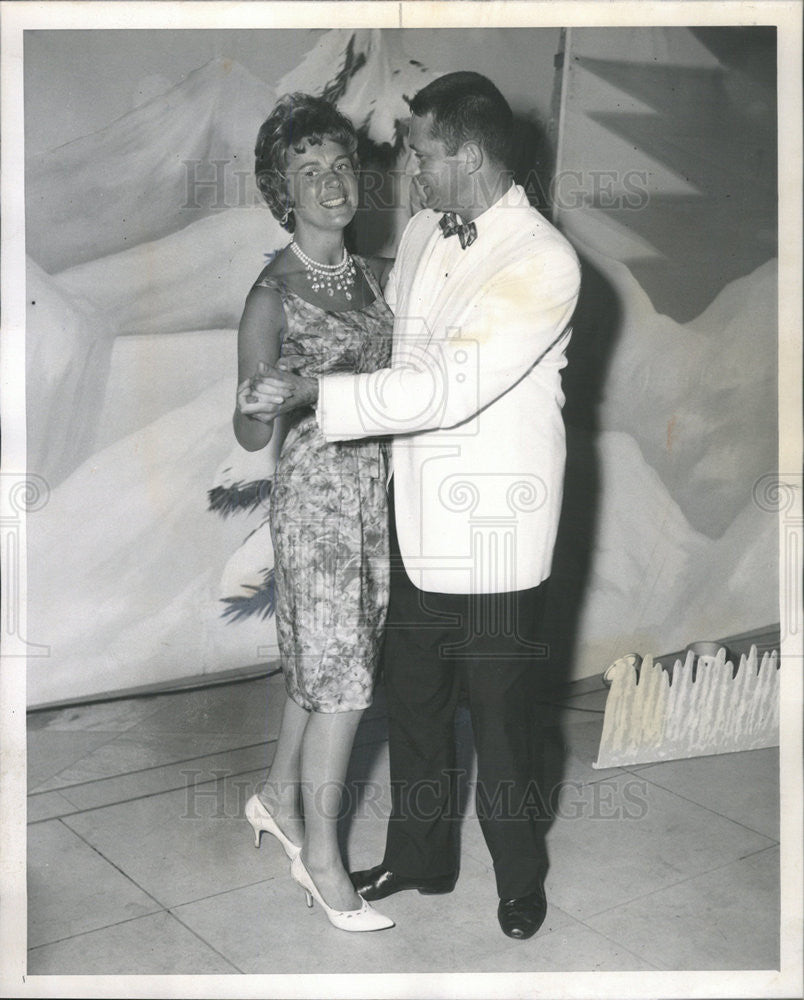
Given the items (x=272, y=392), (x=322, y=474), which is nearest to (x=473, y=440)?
(x=322, y=474)

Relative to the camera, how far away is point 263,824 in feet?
9.55

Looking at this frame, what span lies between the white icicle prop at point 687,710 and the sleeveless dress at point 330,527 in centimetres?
113

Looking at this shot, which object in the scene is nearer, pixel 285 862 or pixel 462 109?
pixel 462 109

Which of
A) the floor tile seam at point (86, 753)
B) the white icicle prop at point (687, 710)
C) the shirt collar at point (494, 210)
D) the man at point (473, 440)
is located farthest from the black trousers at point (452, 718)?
the floor tile seam at point (86, 753)

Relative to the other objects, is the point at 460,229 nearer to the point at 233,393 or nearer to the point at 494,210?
the point at 494,210

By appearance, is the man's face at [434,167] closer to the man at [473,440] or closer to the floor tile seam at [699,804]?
the man at [473,440]

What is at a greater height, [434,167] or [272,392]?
[434,167]

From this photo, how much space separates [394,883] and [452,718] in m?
0.41

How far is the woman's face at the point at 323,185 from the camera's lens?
2570 millimetres

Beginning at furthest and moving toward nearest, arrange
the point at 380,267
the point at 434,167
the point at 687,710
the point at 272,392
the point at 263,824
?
1. the point at 687,710
2. the point at 263,824
3. the point at 380,267
4. the point at 434,167
5. the point at 272,392

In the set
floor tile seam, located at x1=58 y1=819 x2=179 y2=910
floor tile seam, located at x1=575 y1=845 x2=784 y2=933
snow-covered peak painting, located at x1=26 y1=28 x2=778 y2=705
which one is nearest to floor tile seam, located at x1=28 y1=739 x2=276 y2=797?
floor tile seam, located at x1=58 y1=819 x2=179 y2=910

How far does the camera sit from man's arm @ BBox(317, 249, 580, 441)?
8.12 feet

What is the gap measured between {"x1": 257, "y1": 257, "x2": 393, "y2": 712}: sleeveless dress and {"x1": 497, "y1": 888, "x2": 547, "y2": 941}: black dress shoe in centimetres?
55

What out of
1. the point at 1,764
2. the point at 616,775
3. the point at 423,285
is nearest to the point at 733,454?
the point at 616,775
